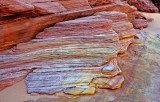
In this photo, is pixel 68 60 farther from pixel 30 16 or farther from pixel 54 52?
pixel 30 16

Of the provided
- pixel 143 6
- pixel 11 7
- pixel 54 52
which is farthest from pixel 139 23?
pixel 11 7

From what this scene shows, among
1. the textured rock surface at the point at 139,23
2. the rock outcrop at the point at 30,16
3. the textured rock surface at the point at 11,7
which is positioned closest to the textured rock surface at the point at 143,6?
the textured rock surface at the point at 139,23

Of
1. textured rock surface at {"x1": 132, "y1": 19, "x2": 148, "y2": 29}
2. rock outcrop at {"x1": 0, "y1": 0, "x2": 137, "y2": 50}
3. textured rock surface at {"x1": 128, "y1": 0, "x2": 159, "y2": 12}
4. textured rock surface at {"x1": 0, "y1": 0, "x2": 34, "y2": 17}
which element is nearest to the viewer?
textured rock surface at {"x1": 0, "y1": 0, "x2": 34, "y2": 17}

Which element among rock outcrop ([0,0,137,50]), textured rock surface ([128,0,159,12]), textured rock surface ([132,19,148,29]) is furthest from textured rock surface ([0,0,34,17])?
textured rock surface ([128,0,159,12])

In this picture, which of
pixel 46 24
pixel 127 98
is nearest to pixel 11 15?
pixel 46 24

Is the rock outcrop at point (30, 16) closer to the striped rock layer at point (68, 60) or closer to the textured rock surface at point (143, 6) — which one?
the striped rock layer at point (68, 60)

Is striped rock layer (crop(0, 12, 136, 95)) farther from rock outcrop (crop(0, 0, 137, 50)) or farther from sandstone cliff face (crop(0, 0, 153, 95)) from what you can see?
rock outcrop (crop(0, 0, 137, 50))
